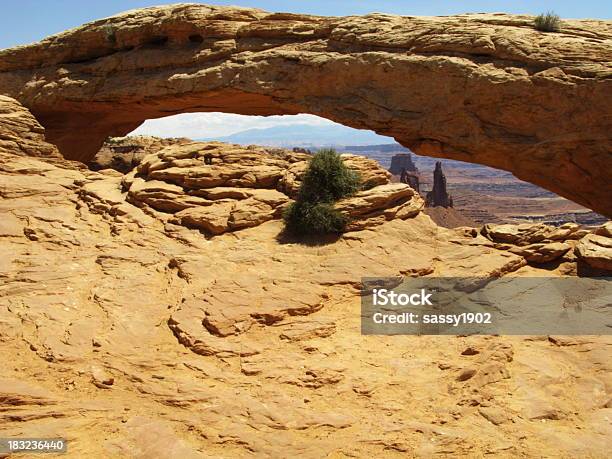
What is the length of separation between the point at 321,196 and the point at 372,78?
4748 mm

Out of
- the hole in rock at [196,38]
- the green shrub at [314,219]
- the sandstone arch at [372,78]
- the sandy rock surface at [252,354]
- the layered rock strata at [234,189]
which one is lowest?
the sandy rock surface at [252,354]

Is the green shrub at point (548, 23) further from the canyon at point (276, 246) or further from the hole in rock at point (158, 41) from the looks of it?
the hole in rock at point (158, 41)

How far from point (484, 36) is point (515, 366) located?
31.7 ft

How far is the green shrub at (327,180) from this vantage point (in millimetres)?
13273

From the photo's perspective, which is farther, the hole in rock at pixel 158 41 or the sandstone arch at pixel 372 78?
the hole in rock at pixel 158 41

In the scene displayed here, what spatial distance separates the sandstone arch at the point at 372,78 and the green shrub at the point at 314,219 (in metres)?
4.28

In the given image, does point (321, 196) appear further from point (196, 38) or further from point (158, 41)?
point (158, 41)

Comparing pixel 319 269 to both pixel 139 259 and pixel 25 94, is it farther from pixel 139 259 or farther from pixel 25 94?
pixel 25 94

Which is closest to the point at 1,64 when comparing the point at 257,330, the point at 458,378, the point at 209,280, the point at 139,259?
the point at 139,259

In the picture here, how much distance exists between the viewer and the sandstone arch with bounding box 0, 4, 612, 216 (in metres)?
14.1

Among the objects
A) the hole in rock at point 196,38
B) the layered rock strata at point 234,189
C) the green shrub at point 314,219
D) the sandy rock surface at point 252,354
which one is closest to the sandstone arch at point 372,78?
the hole in rock at point 196,38

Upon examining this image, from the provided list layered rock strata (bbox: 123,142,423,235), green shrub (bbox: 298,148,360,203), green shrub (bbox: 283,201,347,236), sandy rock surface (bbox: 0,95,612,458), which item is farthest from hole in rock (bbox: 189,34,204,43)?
green shrub (bbox: 283,201,347,236)

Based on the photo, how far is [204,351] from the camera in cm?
901

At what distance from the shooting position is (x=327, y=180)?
13391 mm
